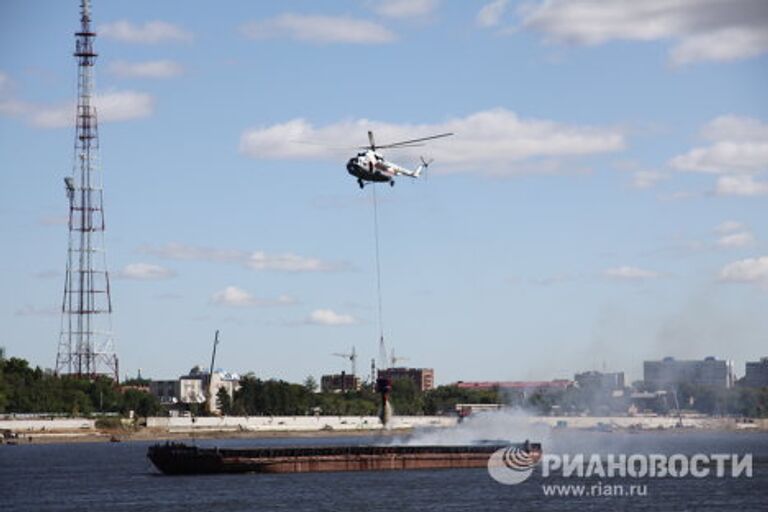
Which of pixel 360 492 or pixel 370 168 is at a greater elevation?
pixel 370 168

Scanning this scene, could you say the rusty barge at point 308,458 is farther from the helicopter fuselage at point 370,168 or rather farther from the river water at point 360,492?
the helicopter fuselage at point 370,168

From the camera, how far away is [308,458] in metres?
168

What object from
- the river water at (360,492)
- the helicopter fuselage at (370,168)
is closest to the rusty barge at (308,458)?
the river water at (360,492)

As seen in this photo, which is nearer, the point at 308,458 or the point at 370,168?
the point at 370,168

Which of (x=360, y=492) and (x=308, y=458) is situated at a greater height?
(x=308, y=458)

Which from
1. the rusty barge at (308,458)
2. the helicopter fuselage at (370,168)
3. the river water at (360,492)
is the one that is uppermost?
the helicopter fuselage at (370,168)

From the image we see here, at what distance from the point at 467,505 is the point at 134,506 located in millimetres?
24946

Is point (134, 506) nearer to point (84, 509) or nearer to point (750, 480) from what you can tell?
point (84, 509)

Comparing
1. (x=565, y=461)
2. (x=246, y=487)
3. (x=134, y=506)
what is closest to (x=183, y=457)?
(x=246, y=487)

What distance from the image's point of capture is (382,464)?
562 feet

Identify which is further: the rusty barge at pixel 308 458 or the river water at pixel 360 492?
the rusty barge at pixel 308 458

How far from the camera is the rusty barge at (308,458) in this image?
16325cm

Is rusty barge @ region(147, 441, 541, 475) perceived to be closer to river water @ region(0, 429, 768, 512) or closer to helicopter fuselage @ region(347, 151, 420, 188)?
river water @ region(0, 429, 768, 512)

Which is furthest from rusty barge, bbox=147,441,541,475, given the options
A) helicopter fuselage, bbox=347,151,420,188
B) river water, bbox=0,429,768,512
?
helicopter fuselage, bbox=347,151,420,188
